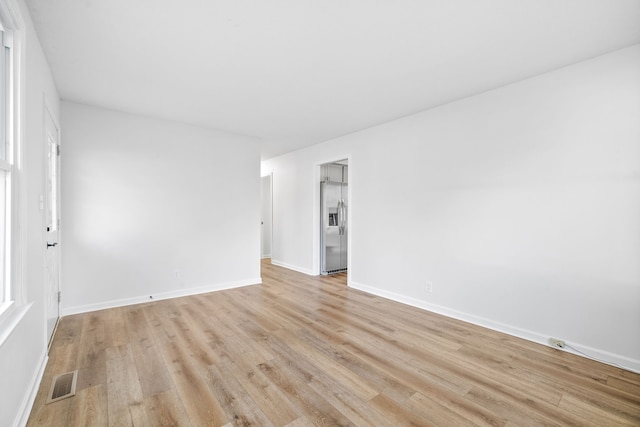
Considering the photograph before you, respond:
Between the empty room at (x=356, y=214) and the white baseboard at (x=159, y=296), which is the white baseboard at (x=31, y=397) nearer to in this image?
the empty room at (x=356, y=214)

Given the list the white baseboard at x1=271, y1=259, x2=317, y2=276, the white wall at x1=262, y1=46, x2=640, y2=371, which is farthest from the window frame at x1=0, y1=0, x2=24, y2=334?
the white baseboard at x1=271, y1=259, x2=317, y2=276

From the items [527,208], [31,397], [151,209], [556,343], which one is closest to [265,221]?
[151,209]

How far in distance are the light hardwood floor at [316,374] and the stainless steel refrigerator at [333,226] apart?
2.22m

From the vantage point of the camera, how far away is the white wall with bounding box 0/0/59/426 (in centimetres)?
150

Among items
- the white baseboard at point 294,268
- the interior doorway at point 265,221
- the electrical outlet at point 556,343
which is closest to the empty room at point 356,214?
the electrical outlet at point 556,343

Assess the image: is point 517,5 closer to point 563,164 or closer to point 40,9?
point 563,164

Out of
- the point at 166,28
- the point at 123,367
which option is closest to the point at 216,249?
the point at 123,367

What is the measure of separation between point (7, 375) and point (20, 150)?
1.26 metres

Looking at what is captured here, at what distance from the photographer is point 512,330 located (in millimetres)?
2887

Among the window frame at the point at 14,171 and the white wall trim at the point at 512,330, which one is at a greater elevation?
the window frame at the point at 14,171

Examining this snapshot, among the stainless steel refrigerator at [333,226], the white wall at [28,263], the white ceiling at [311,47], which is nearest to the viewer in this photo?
the white wall at [28,263]

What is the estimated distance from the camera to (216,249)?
4.51m

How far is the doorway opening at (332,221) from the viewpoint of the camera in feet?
18.1

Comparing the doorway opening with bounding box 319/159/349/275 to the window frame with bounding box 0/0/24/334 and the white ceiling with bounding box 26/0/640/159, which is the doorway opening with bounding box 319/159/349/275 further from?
the window frame with bounding box 0/0/24/334
